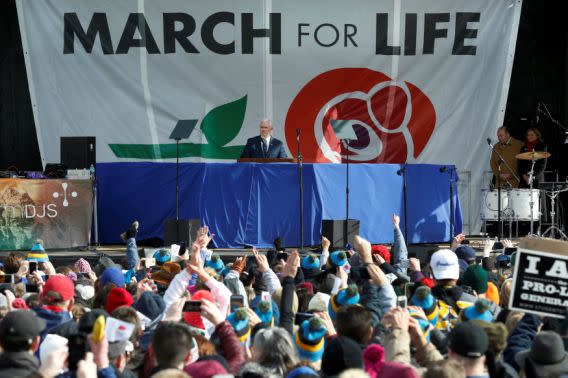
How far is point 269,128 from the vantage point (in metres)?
15.5

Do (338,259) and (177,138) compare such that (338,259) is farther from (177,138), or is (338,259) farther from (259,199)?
(259,199)

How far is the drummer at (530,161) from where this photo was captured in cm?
1678

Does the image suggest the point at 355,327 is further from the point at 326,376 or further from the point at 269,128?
the point at 269,128

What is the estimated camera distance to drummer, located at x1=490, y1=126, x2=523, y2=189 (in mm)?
16984

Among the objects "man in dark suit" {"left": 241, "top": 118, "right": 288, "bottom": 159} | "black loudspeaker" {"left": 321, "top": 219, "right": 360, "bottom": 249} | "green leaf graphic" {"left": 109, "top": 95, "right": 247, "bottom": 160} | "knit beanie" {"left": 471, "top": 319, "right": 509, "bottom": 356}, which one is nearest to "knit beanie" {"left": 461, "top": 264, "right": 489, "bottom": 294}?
"knit beanie" {"left": 471, "top": 319, "right": 509, "bottom": 356}

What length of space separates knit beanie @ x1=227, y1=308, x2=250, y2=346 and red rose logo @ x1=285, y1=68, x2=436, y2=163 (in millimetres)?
12827

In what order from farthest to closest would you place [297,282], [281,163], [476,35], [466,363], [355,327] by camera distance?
[476,35]
[281,163]
[297,282]
[355,327]
[466,363]

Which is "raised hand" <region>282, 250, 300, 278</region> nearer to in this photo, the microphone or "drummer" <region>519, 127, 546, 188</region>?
"drummer" <region>519, 127, 546, 188</region>

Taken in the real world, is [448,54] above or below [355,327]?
above

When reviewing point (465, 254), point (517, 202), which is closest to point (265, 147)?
point (517, 202)

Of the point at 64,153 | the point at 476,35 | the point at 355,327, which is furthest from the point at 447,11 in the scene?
the point at 355,327

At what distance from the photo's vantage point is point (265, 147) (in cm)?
1559

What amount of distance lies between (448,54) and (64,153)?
708cm

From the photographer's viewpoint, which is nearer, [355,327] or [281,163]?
[355,327]
